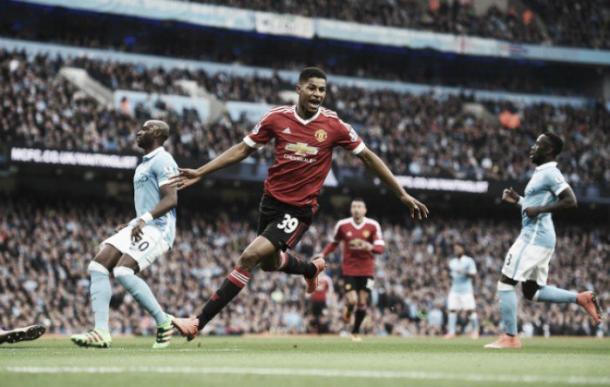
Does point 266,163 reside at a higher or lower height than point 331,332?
higher

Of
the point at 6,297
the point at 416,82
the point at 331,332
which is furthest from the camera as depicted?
the point at 416,82

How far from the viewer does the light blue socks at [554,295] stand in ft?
42.2

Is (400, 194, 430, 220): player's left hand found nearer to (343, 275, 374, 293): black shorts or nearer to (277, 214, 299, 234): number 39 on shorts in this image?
(277, 214, 299, 234): number 39 on shorts

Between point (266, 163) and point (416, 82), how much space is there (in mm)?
16740

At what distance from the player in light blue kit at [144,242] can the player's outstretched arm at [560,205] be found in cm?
454

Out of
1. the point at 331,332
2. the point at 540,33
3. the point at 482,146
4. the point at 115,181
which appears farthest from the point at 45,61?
the point at 540,33

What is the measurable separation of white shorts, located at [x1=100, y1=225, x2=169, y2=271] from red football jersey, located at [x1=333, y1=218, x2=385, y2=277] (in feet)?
24.8

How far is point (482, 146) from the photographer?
145ft

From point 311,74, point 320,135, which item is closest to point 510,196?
point 320,135

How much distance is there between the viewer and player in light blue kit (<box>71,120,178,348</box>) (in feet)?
36.0

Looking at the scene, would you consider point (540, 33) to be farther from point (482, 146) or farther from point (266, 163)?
point (266, 163)

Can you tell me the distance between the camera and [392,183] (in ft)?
36.1

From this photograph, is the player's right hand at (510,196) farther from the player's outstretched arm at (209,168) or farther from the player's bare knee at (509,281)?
the player's outstretched arm at (209,168)

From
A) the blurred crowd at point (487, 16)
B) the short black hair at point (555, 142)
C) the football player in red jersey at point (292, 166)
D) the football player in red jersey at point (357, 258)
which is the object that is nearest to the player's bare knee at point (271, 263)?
the football player in red jersey at point (292, 166)
